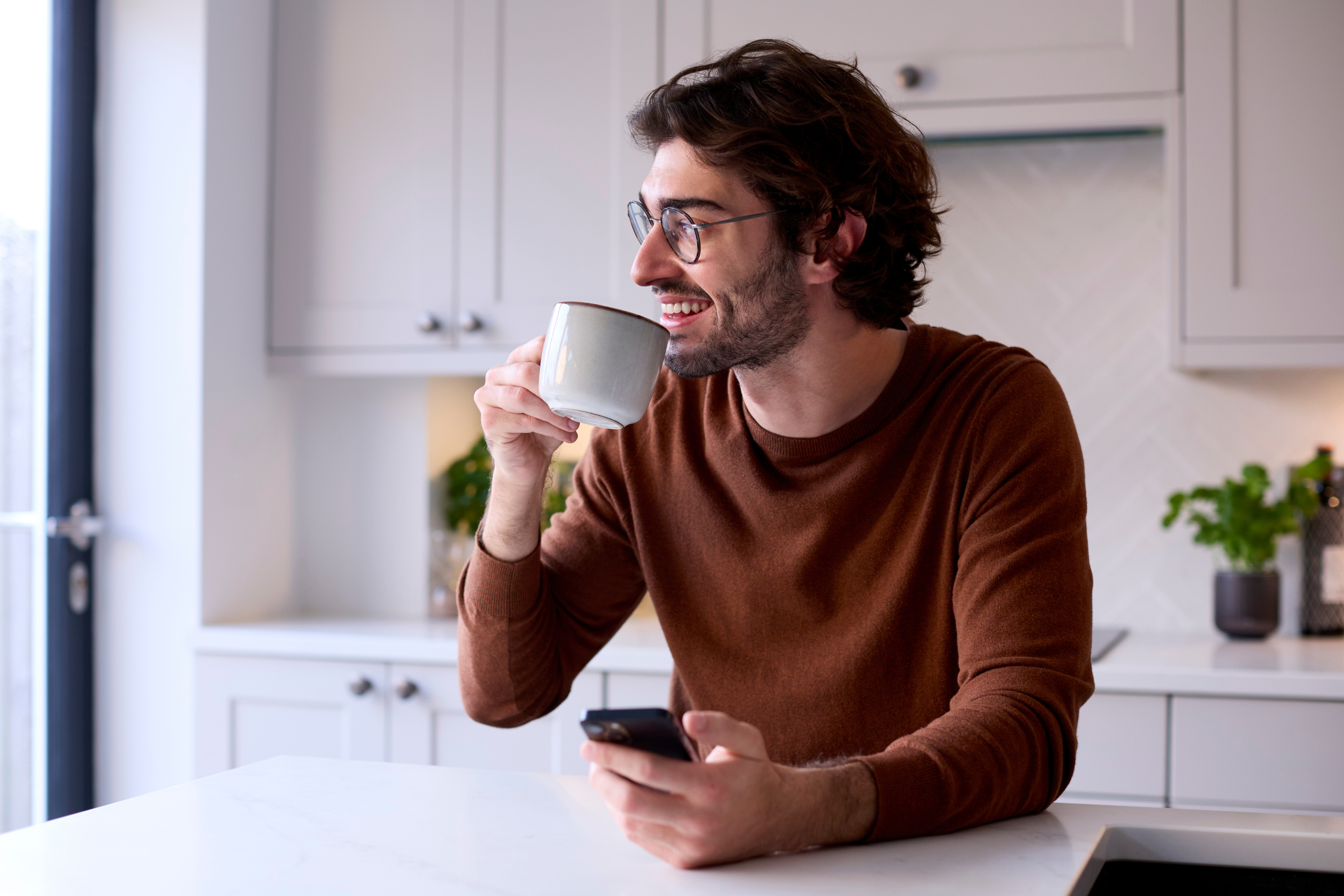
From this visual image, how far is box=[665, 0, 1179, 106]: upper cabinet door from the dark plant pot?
35.8 inches

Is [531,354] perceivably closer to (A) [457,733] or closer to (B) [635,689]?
(B) [635,689]

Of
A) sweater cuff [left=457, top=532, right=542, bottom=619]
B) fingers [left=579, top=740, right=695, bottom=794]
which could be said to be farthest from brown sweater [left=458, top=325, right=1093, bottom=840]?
fingers [left=579, top=740, right=695, bottom=794]

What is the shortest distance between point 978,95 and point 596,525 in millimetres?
1272

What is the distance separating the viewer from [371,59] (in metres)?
2.57

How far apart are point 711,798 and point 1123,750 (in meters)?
1.42

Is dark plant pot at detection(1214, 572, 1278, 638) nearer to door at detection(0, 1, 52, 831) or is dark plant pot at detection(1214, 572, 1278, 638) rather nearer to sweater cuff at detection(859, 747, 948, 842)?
sweater cuff at detection(859, 747, 948, 842)

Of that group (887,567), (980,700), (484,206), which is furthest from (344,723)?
(980,700)

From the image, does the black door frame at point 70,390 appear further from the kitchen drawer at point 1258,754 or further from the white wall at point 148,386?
the kitchen drawer at point 1258,754

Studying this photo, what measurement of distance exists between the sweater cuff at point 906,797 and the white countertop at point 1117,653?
1208 mm

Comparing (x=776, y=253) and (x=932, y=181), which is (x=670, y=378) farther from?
(x=932, y=181)

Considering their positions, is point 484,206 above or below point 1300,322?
above

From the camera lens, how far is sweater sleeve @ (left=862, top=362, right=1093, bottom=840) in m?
0.88

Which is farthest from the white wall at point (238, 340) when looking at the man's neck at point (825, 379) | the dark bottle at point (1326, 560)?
the dark bottle at point (1326, 560)

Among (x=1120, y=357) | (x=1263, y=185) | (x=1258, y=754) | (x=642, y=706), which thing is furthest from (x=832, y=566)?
(x=1120, y=357)
